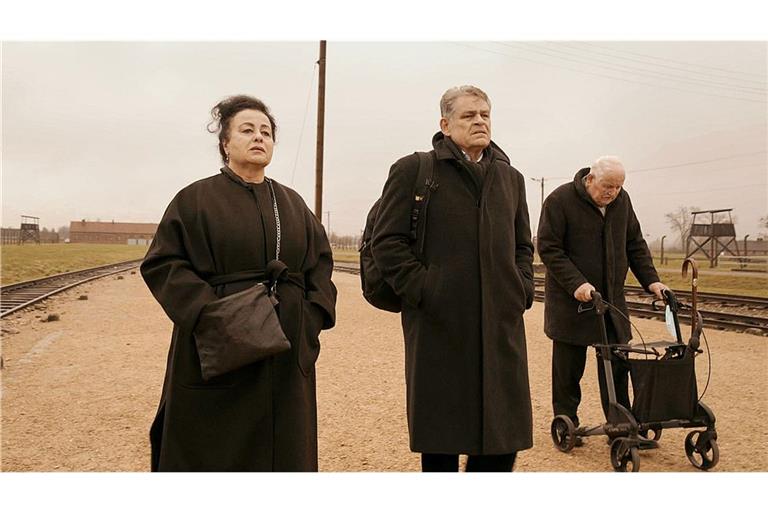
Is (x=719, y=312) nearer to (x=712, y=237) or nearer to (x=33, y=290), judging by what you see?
(x=712, y=237)

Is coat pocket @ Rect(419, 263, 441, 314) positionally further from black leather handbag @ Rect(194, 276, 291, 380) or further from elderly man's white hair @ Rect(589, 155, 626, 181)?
elderly man's white hair @ Rect(589, 155, 626, 181)

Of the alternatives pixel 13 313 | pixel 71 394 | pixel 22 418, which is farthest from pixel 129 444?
pixel 13 313

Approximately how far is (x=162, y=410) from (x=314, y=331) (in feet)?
2.34

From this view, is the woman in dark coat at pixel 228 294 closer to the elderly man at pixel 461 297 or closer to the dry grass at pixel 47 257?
the elderly man at pixel 461 297

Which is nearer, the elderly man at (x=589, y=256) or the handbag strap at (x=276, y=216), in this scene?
the handbag strap at (x=276, y=216)

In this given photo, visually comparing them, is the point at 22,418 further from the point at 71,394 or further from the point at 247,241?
the point at 247,241

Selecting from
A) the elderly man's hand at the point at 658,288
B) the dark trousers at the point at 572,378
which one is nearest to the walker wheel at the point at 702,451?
the dark trousers at the point at 572,378

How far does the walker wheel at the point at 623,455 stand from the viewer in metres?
3.67

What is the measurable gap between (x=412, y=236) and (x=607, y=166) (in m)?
1.60

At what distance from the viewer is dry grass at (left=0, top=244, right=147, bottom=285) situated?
9.62 meters

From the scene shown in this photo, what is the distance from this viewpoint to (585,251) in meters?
4.10

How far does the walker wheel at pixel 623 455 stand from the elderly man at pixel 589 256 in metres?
0.37

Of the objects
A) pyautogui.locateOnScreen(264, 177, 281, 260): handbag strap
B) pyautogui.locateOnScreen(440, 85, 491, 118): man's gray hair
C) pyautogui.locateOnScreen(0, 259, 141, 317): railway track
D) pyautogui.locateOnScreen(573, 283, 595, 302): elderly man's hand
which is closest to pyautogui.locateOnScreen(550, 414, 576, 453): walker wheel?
pyautogui.locateOnScreen(573, 283, 595, 302): elderly man's hand

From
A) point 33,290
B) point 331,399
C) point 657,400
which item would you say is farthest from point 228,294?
point 33,290
